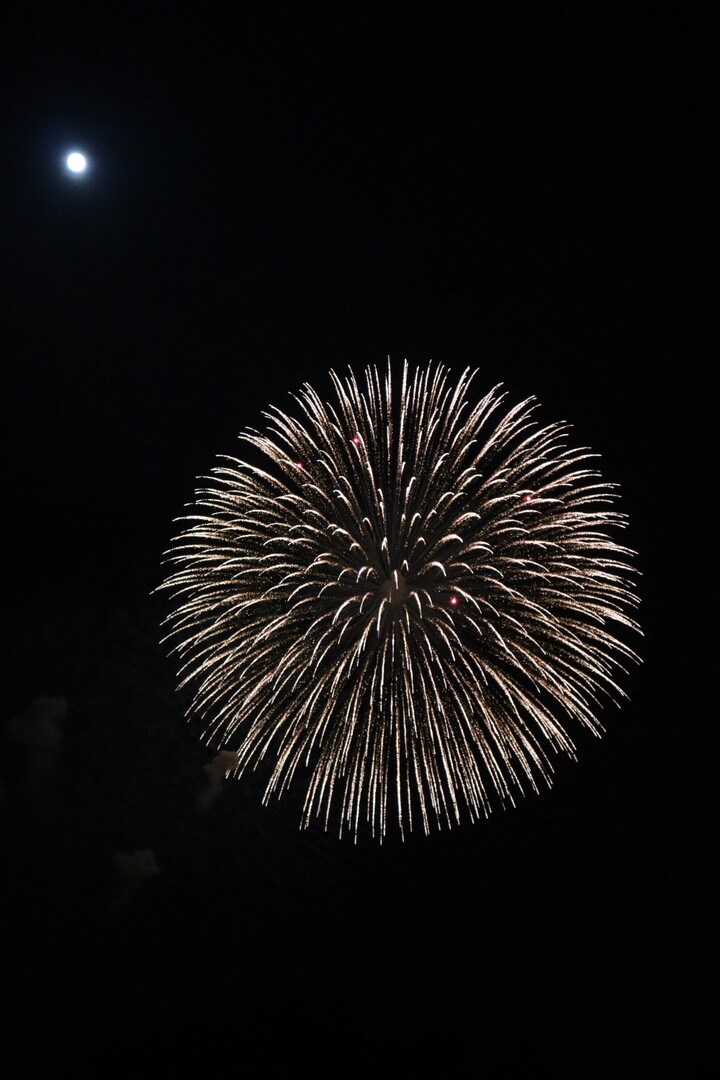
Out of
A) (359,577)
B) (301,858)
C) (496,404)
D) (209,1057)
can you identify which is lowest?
(209,1057)

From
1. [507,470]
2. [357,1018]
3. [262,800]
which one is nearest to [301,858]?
[262,800]

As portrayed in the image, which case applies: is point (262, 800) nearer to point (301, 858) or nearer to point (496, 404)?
point (301, 858)

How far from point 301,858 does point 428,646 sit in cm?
1794

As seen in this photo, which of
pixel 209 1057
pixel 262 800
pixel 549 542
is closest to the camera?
pixel 549 542

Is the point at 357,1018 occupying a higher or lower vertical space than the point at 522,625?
lower

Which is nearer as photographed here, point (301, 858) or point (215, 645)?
point (215, 645)

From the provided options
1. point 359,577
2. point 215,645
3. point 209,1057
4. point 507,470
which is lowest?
point 209,1057

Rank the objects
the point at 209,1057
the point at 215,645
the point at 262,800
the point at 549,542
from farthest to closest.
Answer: the point at 209,1057
the point at 262,800
the point at 215,645
the point at 549,542

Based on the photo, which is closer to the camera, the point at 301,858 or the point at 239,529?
the point at 239,529

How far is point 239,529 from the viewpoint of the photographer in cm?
2400

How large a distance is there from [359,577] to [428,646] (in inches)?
107

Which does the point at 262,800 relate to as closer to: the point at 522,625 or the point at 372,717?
the point at 372,717

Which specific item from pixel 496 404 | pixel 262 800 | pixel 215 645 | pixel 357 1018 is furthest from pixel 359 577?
pixel 357 1018

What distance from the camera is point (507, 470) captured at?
23453 mm
